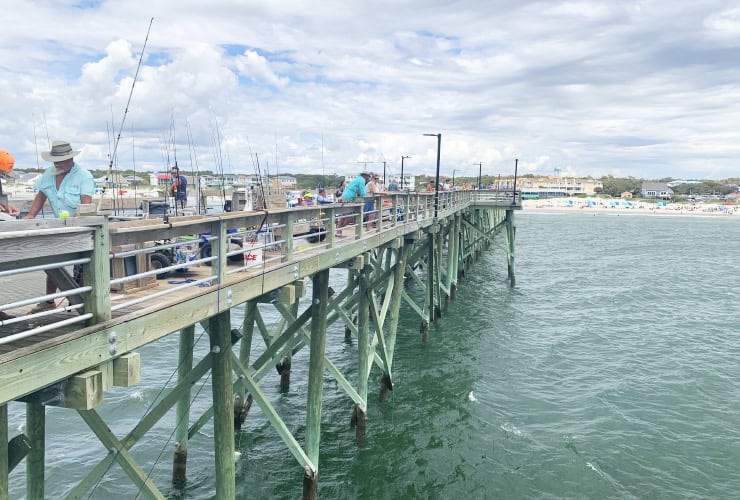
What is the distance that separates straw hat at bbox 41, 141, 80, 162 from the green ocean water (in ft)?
19.7

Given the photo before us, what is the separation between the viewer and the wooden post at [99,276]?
3.75m

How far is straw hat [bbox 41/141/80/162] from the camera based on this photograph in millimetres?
5348

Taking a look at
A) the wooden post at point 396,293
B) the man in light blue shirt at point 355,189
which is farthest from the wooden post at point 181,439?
the wooden post at point 396,293

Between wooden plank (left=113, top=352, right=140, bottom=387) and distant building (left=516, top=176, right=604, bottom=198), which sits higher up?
distant building (left=516, top=176, right=604, bottom=198)

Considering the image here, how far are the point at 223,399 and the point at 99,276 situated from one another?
2.63m

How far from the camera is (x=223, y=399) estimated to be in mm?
6012

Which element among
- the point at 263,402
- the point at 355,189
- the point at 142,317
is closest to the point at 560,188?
the point at 355,189

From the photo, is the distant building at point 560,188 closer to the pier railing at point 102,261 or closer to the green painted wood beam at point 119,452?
the pier railing at point 102,261

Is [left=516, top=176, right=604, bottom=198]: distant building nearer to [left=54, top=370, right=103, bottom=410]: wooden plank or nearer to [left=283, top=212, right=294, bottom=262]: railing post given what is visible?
[left=283, top=212, right=294, bottom=262]: railing post

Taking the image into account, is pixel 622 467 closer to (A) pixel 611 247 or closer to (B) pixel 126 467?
(B) pixel 126 467

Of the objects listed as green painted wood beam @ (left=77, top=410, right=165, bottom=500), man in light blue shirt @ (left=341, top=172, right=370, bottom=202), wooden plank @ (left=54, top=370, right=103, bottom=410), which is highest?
man in light blue shirt @ (left=341, top=172, right=370, bottom=202)

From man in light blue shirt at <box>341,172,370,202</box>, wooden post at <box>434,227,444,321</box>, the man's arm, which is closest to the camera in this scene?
the man's arm

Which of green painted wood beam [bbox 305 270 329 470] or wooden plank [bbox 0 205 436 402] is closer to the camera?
wooden plank [bbox 0 205 436 402]

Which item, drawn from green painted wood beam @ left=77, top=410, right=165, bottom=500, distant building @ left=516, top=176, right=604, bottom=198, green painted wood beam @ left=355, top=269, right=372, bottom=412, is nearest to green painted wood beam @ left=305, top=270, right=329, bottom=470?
green painted wood beam @ left=355, top=269, right=372, bottom=412
